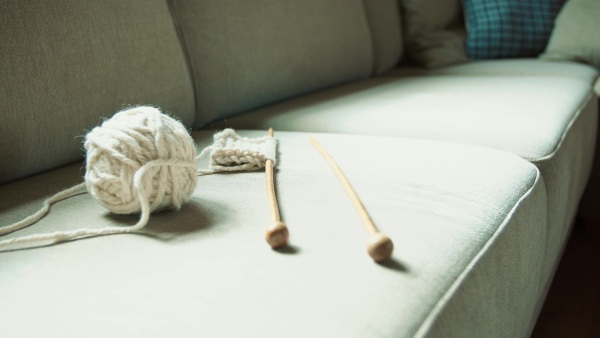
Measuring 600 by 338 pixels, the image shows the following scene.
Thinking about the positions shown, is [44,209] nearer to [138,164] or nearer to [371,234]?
[138,164]

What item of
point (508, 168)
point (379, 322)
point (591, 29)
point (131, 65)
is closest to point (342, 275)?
point (379, 322)

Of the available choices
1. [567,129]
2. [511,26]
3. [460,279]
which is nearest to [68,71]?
[460,279]

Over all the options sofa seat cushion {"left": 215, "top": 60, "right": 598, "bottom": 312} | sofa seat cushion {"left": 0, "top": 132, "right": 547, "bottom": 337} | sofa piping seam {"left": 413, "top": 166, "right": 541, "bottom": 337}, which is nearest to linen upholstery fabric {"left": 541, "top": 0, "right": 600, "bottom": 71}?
sofa seat cushion {"left": 215, "top": 60, "right": 598, "bottom": 312}

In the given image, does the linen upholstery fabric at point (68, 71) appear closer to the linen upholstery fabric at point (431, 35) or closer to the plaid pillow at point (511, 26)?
the linen upholstery fabric at point (431, 35)

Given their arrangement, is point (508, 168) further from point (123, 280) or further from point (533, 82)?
point (533, 82)

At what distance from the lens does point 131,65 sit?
91 cm

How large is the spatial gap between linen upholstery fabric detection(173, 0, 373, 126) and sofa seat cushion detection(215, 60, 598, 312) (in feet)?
0.15

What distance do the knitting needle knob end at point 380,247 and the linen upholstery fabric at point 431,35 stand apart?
1.42 metres

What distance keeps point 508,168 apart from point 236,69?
633 mm

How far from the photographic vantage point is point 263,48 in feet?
4.03

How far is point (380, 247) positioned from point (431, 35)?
150cm

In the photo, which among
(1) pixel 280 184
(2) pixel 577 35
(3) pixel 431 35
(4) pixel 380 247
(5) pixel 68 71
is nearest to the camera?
(4) pixel 380 247

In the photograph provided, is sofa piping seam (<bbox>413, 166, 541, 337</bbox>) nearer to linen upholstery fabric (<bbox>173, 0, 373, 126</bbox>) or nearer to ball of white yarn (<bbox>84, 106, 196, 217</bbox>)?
ball of white yarn (<bbox>84, 106, 196, 217</bbox>)

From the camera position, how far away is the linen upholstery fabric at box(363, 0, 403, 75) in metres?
1.73
